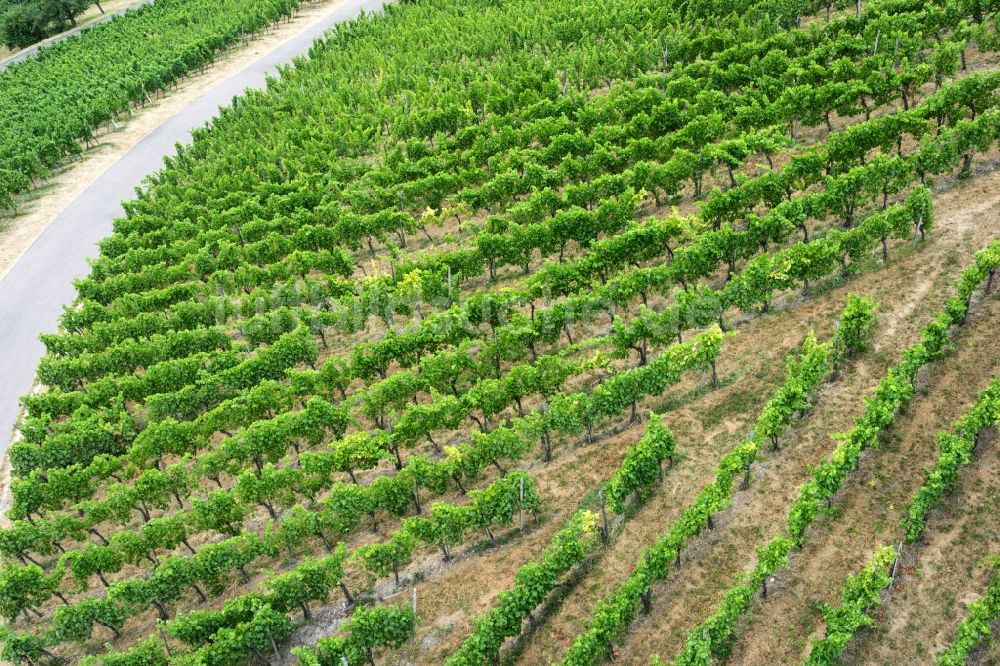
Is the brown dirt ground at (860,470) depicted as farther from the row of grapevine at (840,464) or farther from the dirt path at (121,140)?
A: the dirt path at (121,140)

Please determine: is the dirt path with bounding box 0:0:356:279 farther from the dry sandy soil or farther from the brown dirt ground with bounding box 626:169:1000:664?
the brown dirt ground with bounding box 626:169:1000:664

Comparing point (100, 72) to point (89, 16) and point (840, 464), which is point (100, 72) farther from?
point (840, 464)

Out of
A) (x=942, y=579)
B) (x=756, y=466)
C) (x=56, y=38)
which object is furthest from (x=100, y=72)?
(x=942, y=579)

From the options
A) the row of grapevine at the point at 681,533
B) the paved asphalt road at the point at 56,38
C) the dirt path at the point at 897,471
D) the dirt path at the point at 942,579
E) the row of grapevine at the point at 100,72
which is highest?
the paved asphalt road at the point at 56,38

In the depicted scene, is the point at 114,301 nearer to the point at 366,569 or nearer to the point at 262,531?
the point at 262,531

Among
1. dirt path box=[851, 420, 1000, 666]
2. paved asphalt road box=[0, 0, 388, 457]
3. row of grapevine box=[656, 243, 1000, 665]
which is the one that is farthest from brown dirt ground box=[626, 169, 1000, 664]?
paved asphalt road box=[0, 0, 388, 457]

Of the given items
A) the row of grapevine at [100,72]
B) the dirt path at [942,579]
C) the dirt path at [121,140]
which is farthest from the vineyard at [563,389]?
the row of grapevine at [100,72]
